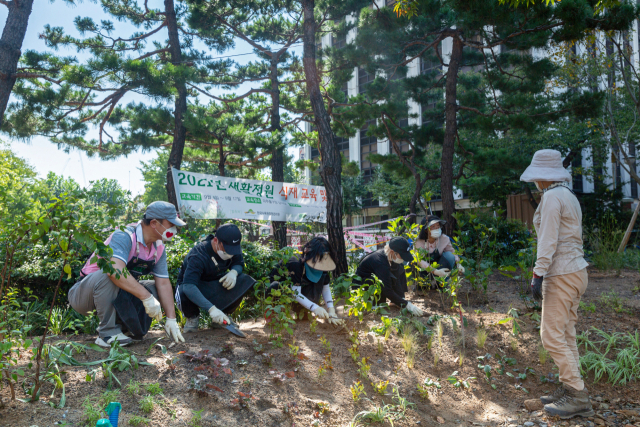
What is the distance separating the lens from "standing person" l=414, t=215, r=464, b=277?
4.97 meters

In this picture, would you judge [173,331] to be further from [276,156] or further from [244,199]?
[276,156]

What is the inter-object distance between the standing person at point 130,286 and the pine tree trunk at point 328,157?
274cm

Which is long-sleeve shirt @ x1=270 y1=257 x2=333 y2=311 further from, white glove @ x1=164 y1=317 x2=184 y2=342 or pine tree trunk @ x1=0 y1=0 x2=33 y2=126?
pine tree trunk @ x1=0 y1=0 x2=33 y2=126

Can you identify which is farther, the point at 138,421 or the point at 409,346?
the point at 409,346

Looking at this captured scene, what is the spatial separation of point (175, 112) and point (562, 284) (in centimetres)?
748

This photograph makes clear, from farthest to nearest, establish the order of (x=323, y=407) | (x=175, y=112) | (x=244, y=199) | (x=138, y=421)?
(x=175, y=112) < (x=244, y=199) < (x=323, y=407) < (x=138, y=421)

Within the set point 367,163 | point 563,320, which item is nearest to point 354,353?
point 563,320

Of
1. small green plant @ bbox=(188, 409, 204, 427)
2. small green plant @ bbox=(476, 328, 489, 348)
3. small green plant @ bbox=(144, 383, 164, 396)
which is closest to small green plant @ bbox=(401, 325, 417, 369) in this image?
small green plant @ bbox=(476, 328, 489, 348)

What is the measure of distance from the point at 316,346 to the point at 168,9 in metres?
7.96

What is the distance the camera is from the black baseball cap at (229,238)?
11.0 ft

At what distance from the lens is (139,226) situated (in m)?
3.08

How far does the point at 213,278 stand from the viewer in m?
3.56

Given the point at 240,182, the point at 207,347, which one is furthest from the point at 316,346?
the point at 240,182

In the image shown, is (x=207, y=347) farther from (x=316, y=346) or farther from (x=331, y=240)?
(x=331, y=240)
